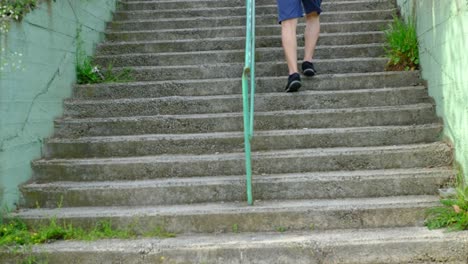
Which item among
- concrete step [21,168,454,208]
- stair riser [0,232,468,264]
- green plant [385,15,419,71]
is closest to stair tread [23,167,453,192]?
concrete step [21,168,454,208]

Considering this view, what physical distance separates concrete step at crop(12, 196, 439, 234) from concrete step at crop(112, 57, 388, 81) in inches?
70.1

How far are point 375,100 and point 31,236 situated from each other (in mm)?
2969

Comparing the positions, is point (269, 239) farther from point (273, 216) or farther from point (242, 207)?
point (242, 207)

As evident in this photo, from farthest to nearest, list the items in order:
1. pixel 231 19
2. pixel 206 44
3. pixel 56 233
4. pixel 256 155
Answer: pixel 231 19, pixel 206 44, pixel 256 155, pixel 56 233

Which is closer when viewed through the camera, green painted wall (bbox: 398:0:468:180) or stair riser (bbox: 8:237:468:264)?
stair riser (bbox: 8:237:468:264)

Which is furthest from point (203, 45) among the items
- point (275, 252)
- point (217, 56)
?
point (275, 252)

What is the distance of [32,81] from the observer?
371cm

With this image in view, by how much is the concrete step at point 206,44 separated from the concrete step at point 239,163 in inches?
69.8

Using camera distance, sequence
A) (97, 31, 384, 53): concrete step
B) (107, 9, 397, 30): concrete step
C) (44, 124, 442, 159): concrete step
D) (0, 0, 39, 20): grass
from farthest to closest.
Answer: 1. (107, 9, 397, 30): concrete step
2. (97, 31, 384, 53): concrete step
3. (44, 124, 442, 159): concrete step
4. (0, 0, 39, 20): grass

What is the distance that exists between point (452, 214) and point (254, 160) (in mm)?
1415

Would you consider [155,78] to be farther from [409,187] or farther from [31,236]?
[409,187]

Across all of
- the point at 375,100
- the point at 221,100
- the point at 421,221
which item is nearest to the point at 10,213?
the point at 221,100

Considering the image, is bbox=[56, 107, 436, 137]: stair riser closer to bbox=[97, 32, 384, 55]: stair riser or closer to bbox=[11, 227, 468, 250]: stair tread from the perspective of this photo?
bbox=[11, 227, 468, 250]: stair tread

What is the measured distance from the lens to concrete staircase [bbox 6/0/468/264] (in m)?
2.85
